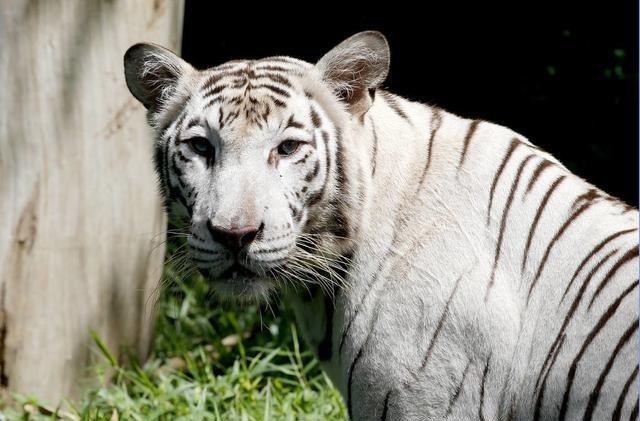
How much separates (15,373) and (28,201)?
693mm

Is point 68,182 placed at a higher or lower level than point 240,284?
lower

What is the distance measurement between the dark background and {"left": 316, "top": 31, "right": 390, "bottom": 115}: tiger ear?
3.14 metres

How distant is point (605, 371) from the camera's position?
8.12 ft

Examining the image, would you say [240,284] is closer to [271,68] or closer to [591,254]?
[271,68]

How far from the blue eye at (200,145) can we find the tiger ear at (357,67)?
1.29 ft

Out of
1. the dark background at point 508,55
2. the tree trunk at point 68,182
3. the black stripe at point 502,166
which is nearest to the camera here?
the black stripe at point 502,166

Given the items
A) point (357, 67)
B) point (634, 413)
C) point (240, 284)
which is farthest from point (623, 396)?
point (357, 67)

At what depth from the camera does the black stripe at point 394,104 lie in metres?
2.92

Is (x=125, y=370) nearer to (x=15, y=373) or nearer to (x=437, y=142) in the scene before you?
(x=15, y=373)

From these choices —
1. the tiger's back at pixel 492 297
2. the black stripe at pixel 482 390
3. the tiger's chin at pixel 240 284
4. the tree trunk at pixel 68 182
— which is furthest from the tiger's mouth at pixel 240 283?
the tree trunk at pixel 68 182

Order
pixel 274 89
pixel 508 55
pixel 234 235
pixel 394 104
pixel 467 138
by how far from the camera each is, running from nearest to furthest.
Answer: pixel 234 235
pixel 274 89
pixel 467 138
pixel 394 104
pixel 508 55

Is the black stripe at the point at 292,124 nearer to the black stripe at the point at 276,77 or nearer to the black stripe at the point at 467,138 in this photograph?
the black stripe at the point at 276,77

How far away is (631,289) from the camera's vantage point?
251 centimetres

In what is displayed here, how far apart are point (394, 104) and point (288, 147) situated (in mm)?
440
